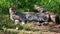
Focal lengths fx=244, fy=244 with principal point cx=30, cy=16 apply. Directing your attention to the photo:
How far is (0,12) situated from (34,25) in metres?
1.34

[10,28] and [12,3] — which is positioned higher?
[12,3]

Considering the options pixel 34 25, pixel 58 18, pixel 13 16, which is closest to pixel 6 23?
pixel 13 16

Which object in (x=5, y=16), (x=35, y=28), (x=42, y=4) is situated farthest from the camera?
(x=42, y=4)

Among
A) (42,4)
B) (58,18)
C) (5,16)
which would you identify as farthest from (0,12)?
(58,18)

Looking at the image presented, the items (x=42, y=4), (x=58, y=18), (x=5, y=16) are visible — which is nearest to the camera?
(x=58, y=18)

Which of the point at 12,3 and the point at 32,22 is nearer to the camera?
the point at 32,22

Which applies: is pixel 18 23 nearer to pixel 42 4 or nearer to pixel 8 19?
pixel 8 19

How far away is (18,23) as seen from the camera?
248 inches

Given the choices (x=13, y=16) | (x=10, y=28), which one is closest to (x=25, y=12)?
(x=13, y=16)

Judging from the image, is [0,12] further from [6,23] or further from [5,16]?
[6,23]

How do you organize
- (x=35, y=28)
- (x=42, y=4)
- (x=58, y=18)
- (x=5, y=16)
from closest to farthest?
(x=35, y=28)
(x=58, y=18)
(x=5, y=16)
(x=42, y=4)

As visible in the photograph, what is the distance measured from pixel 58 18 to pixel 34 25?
27.2 inches

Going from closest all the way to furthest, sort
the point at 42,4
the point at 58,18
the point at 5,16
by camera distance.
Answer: the point at 58,18, the point at 5,16, the point at 42,4

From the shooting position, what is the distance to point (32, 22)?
252 inches
